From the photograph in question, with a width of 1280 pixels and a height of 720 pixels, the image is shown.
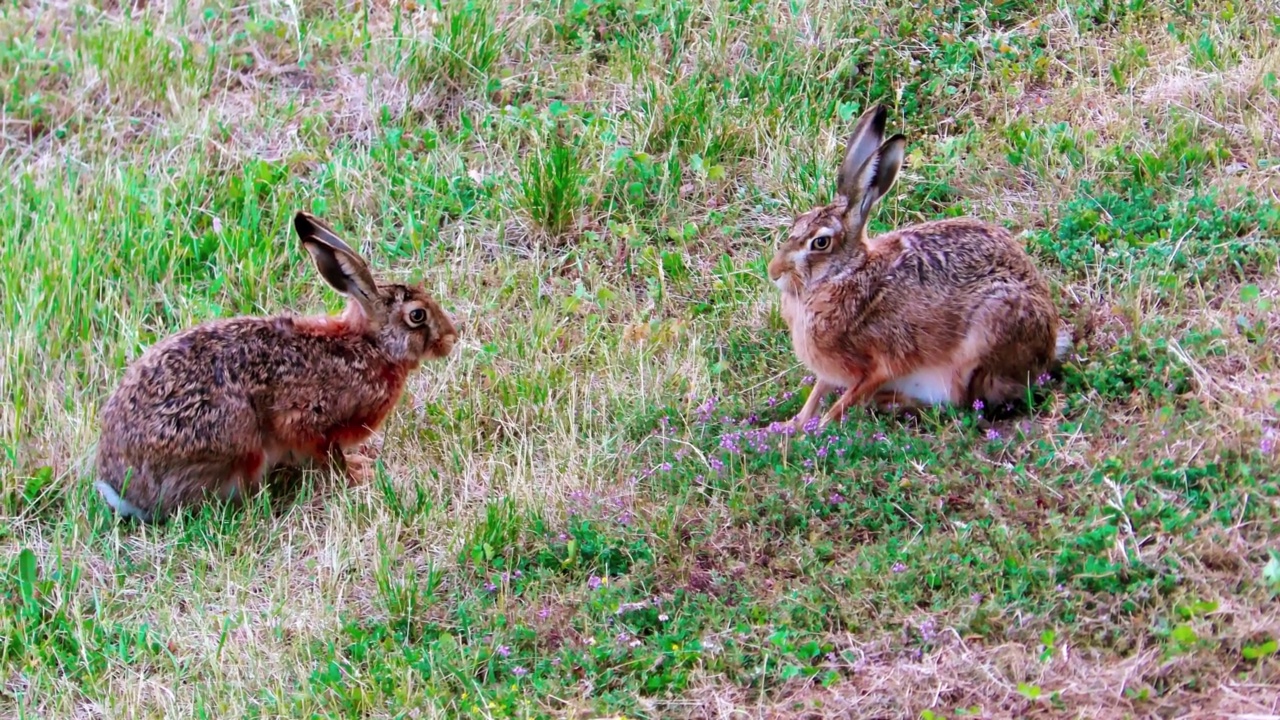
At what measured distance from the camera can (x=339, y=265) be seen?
6.26 meters

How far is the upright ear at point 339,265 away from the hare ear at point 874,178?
2.12m

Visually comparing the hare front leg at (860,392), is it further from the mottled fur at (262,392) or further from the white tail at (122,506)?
the white tail at (122,506)

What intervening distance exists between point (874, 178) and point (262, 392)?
8.98 feet

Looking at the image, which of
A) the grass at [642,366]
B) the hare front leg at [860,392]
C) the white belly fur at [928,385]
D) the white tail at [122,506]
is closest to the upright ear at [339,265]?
the grass at [642,366]

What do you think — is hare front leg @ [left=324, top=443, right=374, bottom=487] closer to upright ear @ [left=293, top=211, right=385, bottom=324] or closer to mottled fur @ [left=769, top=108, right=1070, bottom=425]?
upright ear @ [left=293, top=211, right=385, bottom=324]

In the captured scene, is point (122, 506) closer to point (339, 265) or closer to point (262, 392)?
point (262, 392)

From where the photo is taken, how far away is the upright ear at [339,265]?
6.07 meters

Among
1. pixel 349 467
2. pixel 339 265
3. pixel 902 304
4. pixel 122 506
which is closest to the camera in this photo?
pixel 902 304

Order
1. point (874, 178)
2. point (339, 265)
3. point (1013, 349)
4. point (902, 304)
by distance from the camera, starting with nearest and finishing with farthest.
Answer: point (1013, 349) < point (902, 304) < point (874, 178) < point (339, 265)

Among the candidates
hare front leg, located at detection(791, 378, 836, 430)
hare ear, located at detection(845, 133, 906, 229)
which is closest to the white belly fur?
hare front leg, located at detection(791, 378, 836, 430)

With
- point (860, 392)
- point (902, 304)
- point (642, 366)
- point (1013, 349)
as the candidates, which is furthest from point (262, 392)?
point (1013, 349)

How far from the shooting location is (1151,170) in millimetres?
6711

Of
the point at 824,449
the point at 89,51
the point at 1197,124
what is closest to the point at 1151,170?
the point at 1197,124

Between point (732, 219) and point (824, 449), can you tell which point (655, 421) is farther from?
point (732, 219)
